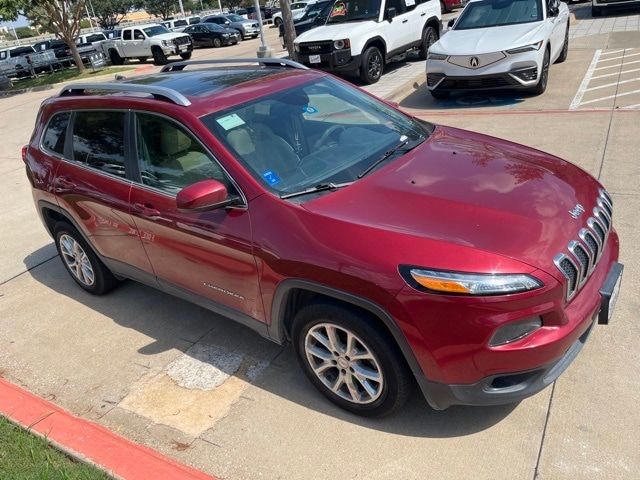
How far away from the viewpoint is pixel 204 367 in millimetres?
3670

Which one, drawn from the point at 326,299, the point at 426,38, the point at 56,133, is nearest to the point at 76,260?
the point at 56,133

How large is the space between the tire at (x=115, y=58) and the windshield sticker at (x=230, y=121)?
90.5 feet

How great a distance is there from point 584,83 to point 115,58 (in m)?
24.9

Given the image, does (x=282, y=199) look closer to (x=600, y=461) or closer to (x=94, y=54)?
(x=600, y=461)

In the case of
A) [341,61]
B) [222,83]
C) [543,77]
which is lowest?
[543,77]

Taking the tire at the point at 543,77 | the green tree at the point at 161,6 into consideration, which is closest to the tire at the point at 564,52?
the tire at the point at 543,77

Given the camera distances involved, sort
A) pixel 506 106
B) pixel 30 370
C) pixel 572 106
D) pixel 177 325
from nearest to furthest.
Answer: pixel 30 370, pixel 177 325, pixel 572 106, pixel 506 106

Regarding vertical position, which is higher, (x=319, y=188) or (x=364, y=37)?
(x=319, y=188)

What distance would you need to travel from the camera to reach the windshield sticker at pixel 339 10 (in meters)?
12.5

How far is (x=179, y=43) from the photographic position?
26094 millimetres

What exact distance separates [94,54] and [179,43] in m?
3.84

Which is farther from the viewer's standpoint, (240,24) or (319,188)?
(240,24)

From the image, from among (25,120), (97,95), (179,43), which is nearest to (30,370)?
(97,95)

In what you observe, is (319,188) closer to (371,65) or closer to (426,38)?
(371,65)
